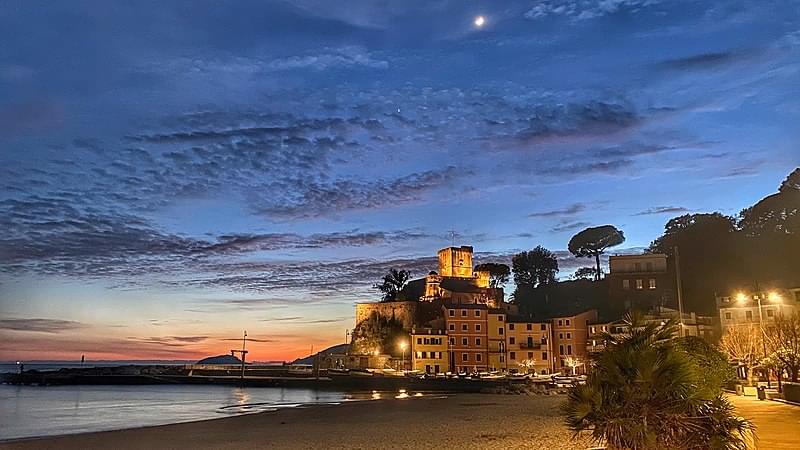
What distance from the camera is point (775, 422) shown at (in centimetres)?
1719

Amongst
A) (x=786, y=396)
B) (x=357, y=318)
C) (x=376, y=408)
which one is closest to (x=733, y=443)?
(x=786, y=396)

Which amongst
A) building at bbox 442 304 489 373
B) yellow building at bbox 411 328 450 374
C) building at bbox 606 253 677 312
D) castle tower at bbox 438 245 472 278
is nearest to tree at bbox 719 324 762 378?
building at bbox 606 253 677 312

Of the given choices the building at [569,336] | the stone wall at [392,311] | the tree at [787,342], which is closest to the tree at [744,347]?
the tree at [787,342]

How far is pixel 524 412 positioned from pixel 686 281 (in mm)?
61040

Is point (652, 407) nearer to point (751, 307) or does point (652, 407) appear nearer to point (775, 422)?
A: point (775, 422)

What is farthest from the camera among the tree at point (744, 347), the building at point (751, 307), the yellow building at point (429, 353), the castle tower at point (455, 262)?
the castle tower at point (455, 262)

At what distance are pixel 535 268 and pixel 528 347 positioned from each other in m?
32.6

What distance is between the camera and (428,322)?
95.0m

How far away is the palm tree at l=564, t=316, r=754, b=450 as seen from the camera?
32.6 feet

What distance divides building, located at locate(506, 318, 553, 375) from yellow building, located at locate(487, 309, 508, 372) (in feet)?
2.15

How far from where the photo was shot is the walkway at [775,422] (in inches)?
510

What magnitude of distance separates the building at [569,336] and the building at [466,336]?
30.1 ft

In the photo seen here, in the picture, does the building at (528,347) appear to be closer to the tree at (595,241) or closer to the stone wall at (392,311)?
the stone wall at (392,311)

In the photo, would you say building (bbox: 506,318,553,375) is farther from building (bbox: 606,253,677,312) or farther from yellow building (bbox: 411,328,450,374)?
building (bbox: 606,253,677,312)
